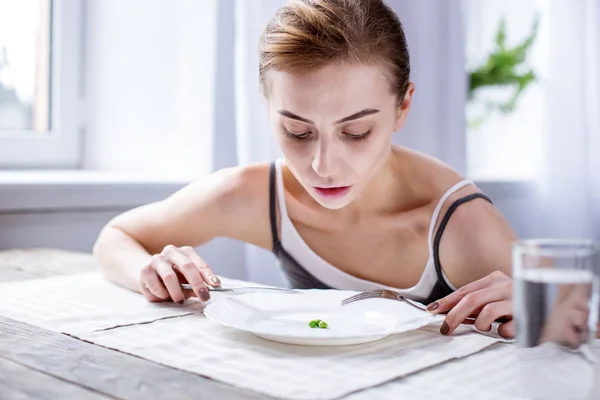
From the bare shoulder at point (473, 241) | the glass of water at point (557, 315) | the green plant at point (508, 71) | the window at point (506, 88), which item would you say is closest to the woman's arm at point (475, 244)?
the bare shoulder at point (473, 241)

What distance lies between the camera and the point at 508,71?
133 inches

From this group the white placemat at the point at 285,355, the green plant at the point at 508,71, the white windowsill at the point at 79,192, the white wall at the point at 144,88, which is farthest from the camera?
the green plant at the point at 508,71

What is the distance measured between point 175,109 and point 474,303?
1.57 meters

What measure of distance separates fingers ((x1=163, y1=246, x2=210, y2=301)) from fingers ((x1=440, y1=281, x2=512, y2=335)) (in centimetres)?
34

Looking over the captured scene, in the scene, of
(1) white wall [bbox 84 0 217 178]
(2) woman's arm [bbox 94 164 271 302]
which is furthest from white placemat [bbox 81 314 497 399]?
(1) white wall [bbox 84 0 217 178]

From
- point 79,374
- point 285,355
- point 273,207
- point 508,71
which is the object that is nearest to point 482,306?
point 285,355

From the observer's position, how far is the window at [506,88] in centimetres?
336

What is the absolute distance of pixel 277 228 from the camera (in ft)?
5.06

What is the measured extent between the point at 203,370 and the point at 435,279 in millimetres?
729

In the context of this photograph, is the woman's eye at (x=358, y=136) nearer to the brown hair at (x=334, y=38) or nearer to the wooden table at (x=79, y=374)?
the brown hair at (x=334, y=38)

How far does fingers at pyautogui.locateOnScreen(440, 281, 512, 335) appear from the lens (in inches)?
35.1

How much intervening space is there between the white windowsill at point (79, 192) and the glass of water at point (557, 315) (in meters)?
1.45

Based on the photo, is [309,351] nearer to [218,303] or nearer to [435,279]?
[218,303]

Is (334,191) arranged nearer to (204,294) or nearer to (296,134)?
(296,134)
